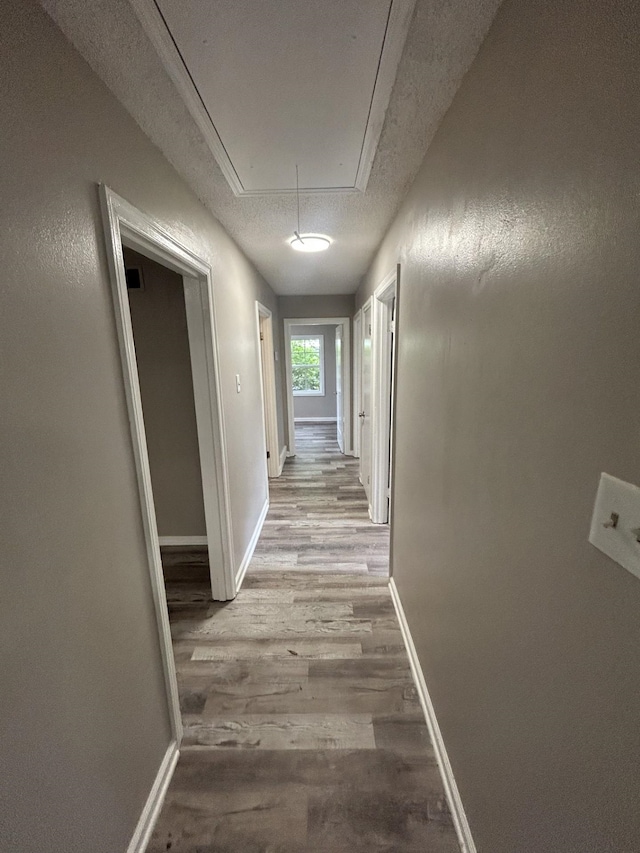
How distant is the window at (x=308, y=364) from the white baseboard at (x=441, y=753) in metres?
6.00

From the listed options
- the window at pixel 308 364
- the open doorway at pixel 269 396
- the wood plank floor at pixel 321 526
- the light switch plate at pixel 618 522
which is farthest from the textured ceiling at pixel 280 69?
the window at pixel 308 364

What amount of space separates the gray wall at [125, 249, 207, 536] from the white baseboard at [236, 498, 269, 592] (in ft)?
1.56

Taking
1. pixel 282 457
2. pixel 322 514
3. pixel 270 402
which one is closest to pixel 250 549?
pixel 322 514

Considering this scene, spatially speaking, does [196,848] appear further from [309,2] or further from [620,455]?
[309,2]

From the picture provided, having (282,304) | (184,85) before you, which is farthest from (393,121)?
(282,304)

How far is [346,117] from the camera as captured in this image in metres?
1.16

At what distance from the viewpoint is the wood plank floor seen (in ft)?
8.41

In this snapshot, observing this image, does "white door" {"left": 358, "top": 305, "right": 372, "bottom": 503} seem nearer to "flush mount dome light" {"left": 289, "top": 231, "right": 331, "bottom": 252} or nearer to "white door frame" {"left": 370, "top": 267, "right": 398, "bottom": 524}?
"white door frame" {"left": 370, "top": 267, "right": 398, "bottom": 524}

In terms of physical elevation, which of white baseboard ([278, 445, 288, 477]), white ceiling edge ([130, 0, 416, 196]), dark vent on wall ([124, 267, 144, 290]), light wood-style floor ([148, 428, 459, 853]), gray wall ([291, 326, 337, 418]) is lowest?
light wood-style floor ([148, 428, 459, 853])

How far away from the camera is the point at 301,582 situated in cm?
233

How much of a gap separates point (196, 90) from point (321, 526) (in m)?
2.87

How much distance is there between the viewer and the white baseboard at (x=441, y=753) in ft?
3.47

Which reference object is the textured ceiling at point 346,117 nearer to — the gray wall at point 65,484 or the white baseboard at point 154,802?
the gray wall at point 65,484

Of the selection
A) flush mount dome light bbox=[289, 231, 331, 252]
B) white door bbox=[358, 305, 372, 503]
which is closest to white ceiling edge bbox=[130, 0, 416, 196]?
flush mount dome light bbox=[289, 231, 331, 252]
